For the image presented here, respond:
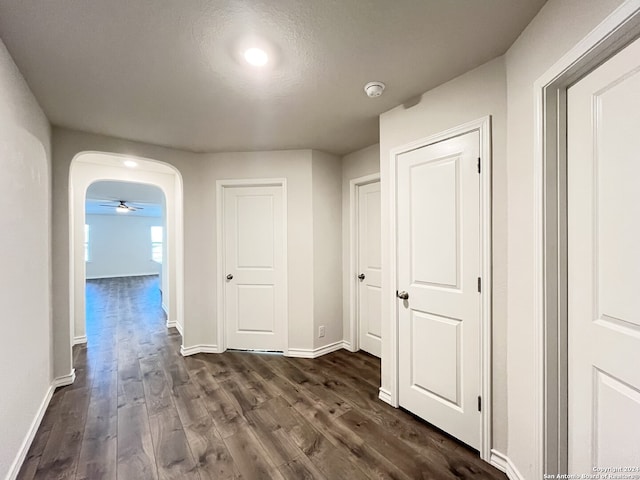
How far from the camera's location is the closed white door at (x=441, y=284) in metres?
1.67

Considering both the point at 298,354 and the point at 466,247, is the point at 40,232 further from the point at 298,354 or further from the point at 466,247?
the point at 466,247

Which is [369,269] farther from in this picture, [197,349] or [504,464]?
[197,349]

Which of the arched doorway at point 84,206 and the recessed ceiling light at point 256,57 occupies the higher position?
the recessed ceiling light at point 256,57

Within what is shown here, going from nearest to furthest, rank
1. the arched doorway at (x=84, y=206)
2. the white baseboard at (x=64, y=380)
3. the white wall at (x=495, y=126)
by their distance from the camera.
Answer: the white wall at (x=495, y=126) → the white baseboard at (x=64, y=380) → the arched doorway at (x=84, y=206)

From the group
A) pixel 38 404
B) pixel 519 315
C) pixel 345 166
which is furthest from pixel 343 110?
pixel 38 404

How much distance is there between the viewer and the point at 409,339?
204 cm

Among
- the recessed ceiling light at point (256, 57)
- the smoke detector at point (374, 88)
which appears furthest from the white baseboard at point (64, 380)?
the smoke detector at point (374, 88)

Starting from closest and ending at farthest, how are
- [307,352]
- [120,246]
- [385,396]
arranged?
[385,396] → [307,352] → [120,246]

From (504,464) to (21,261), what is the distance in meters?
3.08

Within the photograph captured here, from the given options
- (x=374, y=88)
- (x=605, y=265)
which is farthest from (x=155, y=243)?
(x=605, y=265)

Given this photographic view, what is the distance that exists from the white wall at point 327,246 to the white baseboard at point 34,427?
2.28 m

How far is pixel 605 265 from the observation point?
102cm

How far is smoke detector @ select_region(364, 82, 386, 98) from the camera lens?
5.85ft

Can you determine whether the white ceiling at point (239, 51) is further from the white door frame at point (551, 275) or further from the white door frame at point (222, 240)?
the white door frame at point (222, 240)
